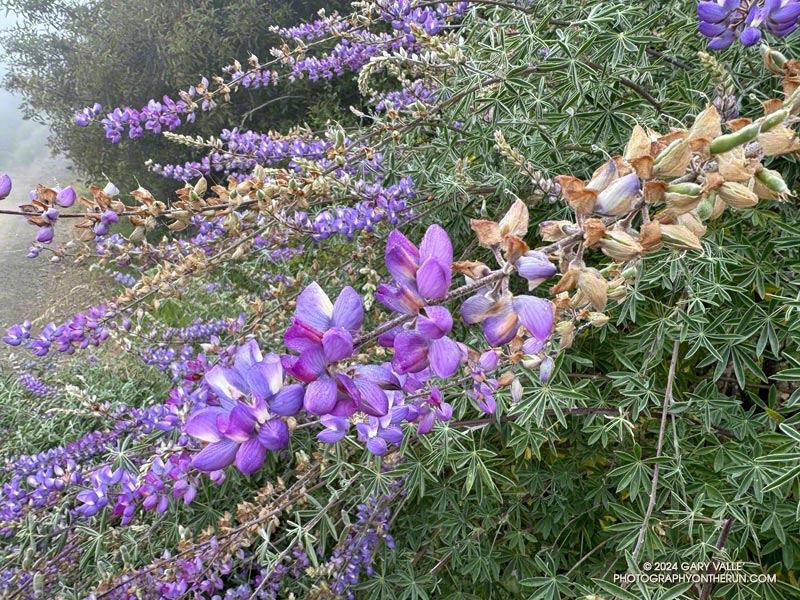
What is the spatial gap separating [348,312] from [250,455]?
206 millimetres

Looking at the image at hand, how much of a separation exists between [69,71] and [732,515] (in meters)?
8.55

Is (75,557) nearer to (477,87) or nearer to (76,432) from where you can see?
(76,432)

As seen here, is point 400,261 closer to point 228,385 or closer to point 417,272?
point 417,272

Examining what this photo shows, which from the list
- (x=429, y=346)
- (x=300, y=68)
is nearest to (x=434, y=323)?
(x=429, y=346)

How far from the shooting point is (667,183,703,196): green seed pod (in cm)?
55

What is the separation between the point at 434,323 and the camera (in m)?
0.58

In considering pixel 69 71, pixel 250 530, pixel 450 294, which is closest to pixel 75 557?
pixel 250 530

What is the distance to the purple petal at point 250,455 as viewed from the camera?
0.64 m

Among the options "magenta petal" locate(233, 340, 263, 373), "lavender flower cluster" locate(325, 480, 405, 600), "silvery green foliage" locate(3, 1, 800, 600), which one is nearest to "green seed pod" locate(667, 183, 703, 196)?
"magenta petal" locate(233, 340, 263, 373)

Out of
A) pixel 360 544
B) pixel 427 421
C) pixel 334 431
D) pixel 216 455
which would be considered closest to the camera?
pixel 216 455

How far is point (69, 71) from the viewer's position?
7.16m

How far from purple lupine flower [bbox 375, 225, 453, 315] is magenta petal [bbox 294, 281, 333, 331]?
77 millimetres

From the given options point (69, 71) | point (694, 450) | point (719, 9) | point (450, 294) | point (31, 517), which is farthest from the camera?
point (69, 71)

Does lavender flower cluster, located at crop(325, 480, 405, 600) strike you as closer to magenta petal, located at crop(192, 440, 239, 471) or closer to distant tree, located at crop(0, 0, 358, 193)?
magenta petal, located at crop(192, 440, 239, 471)
